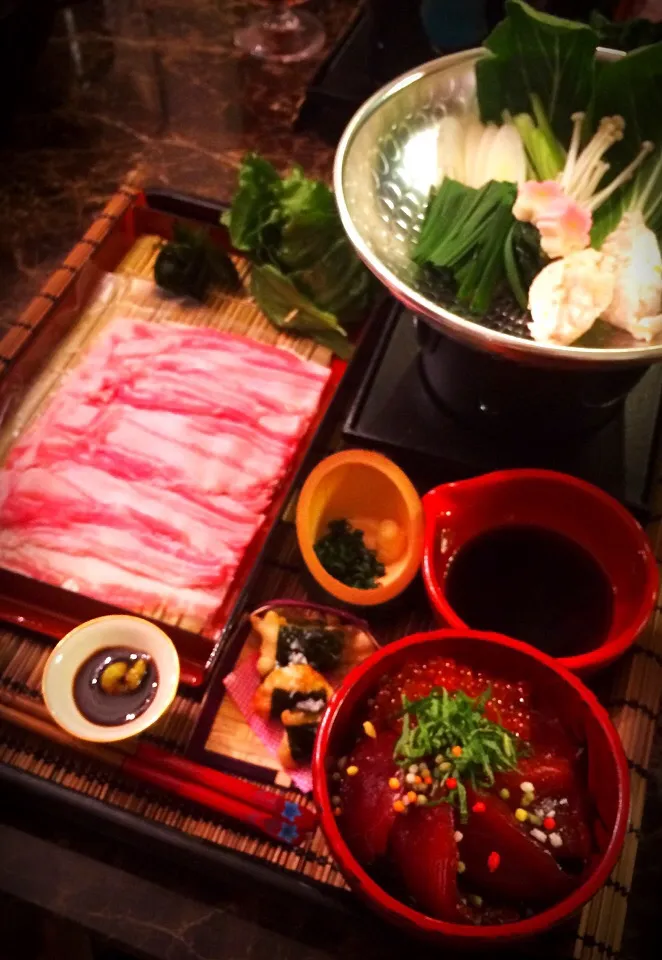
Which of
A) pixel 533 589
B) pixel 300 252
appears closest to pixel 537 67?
pixel 300 252

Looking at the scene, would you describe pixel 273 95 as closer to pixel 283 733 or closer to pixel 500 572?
pixel 500 572

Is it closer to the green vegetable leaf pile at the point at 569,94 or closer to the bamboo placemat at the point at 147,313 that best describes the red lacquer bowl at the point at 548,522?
the green vegetable leaf pile at the point at 569,94

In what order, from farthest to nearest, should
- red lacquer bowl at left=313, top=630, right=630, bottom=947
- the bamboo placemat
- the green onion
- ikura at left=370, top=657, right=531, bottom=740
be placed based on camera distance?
the bamboo placemat → the green onion → ikura at left=370, top=657, right=531, bottom=740 → red lacquer bowl at left=313, top=630, right=630, bottom=947

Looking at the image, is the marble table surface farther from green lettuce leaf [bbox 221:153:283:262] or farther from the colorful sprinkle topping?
green lettuce leaf [bbox 221:153:283:262]

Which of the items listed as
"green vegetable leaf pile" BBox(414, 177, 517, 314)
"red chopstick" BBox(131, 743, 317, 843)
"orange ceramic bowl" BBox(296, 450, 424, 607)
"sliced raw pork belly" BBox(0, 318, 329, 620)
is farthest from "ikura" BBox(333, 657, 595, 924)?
"green vegetable leaf pile" BBox(414, 177, 517, 314)

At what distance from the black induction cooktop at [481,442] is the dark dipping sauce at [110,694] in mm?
480

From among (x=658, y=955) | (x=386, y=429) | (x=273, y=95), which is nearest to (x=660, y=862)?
(x=658, y=955)

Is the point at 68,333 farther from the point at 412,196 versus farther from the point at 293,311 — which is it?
the point at 412,196

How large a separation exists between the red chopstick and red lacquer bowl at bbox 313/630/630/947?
11 centimetres

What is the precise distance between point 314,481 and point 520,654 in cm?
40

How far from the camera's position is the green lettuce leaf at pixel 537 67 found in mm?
1200

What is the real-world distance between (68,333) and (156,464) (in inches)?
14.8

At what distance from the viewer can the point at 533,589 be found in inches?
46.1

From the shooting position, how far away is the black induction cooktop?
124 cm
